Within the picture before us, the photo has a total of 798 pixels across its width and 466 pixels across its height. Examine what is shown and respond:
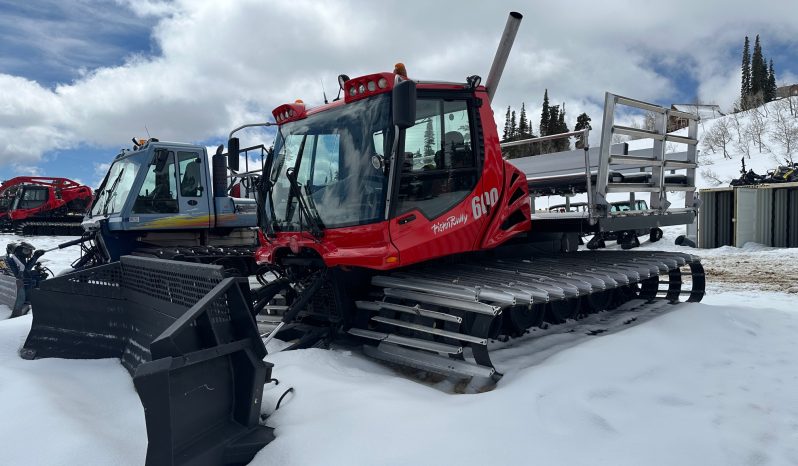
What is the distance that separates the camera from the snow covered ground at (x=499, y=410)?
2771 mm

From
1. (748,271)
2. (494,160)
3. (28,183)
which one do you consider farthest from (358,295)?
(28,183)

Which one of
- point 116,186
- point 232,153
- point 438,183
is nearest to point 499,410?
point 438,183

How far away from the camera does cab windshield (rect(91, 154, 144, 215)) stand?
25.9 feet

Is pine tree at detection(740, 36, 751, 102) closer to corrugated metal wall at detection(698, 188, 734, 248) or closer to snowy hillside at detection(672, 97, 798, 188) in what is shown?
snowy hillside at detection(672, 97, 798, 188)

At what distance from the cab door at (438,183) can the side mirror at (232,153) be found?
212 centimetres

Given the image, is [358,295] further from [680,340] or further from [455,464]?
[680,340]

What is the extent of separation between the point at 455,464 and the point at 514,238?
397 centimetres

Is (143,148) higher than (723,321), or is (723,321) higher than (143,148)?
(143,148)

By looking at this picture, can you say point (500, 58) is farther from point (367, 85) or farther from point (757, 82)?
point (757, 82)

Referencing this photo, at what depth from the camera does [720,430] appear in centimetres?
313

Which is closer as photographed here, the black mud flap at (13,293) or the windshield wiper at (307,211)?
the windshield wiper at (307,211)

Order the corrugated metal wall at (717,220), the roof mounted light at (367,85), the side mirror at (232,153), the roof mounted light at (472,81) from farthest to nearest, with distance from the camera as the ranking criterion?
1. the corrugated metal wall at (717,220)
2. the side mirror at (232,153)
3. the roof mounted light at (472,81)
4. the roof mounted light at (367,85)

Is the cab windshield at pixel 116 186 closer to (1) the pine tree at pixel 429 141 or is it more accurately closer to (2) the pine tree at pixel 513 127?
(1) the pine tree at pixel 429 141

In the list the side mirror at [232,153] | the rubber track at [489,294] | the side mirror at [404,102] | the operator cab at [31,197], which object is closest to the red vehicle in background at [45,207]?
the operator cab at [31,197]
